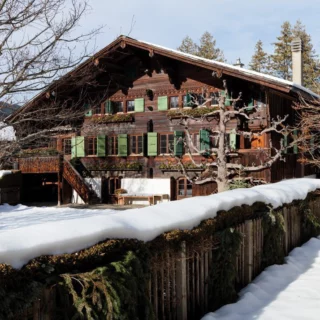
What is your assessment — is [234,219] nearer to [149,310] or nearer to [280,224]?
[280,224]

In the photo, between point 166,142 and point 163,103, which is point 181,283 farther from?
point 163,103

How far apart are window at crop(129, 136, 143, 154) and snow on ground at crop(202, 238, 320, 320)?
14179 millimetres

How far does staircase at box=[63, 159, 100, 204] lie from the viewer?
72.9 ft

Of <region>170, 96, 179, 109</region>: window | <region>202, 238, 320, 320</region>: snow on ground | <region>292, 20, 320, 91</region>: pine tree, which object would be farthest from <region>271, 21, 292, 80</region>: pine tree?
<region>202, 238, 320, 320</region>: snow on ground

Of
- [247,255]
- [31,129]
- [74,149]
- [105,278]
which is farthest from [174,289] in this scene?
[74,149]

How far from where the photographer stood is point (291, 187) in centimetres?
944

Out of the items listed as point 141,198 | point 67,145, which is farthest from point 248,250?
point 67,145

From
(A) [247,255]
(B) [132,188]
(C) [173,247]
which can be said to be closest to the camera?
(C) [173,247]

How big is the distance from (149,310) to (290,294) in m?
3.21

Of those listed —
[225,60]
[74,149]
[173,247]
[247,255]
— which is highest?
[225,60]

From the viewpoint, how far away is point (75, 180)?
22.3 metres

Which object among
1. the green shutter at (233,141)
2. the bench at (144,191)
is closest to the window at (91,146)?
the bench at (144,191)

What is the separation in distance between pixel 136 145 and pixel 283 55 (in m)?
30.2

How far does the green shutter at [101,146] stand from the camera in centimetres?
2247
